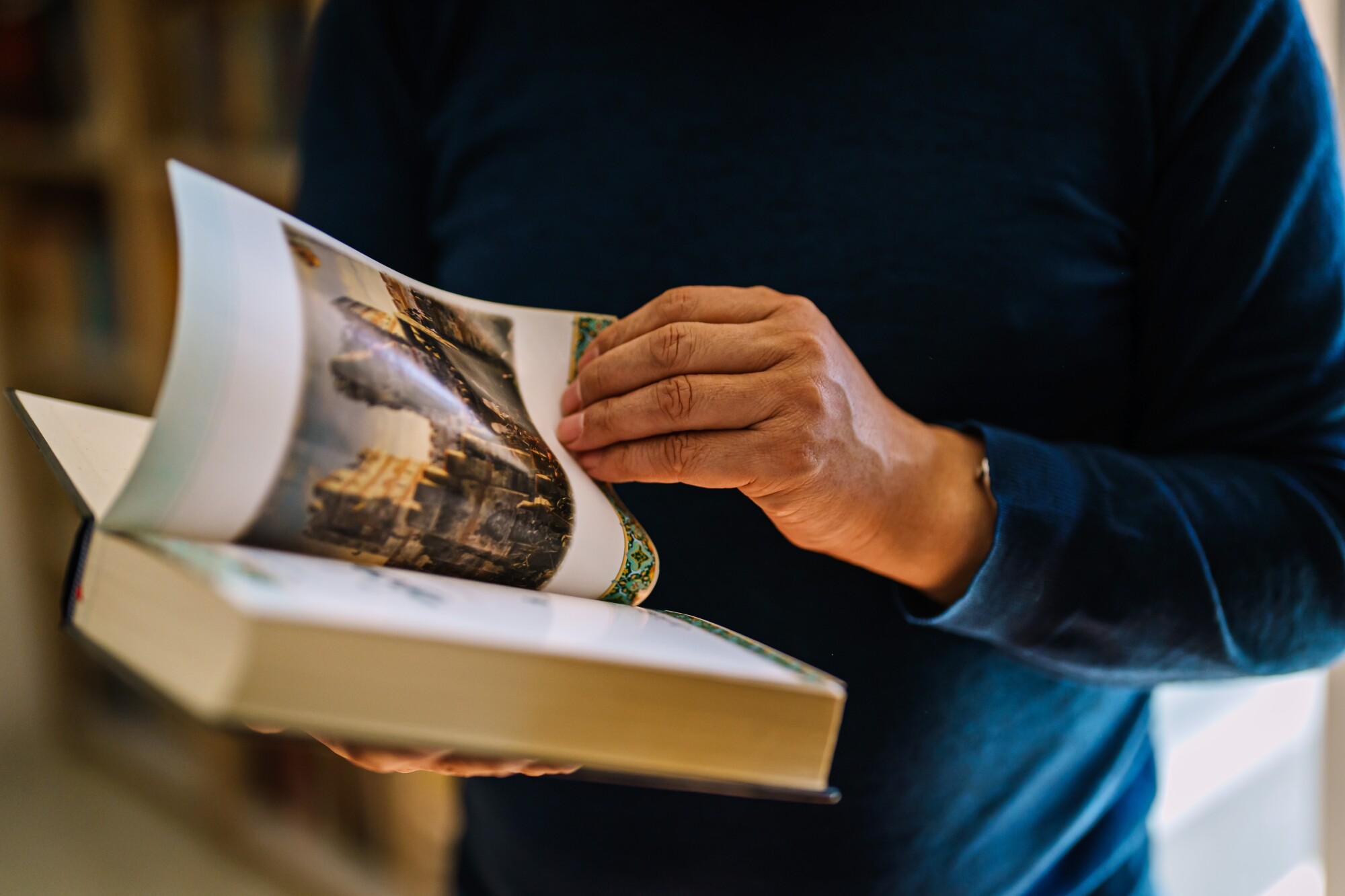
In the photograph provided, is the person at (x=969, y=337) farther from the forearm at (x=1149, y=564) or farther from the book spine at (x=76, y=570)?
the book spine at (x=76, y=570)

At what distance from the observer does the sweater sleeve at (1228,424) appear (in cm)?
44

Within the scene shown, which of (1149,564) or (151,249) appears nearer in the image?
(1149,564)

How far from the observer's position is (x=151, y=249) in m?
1.50

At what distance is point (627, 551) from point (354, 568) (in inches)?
5.3

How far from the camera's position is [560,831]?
1.76ft

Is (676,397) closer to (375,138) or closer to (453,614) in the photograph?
(453,614)

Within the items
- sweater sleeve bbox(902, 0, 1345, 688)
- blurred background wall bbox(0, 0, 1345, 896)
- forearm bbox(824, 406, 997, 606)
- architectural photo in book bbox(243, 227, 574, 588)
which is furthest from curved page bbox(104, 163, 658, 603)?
blurred background wall bbox(0, 0, 1345, 896)

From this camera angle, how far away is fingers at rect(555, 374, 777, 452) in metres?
0.35

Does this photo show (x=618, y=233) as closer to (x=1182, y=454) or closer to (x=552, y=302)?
(x=552, y=302)

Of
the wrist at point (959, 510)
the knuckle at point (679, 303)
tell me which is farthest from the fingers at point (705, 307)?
the wrist at point (959, 510)

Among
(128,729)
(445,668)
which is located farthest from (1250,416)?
(128,729)

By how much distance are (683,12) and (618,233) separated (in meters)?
0.14

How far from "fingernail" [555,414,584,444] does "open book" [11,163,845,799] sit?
4 cm

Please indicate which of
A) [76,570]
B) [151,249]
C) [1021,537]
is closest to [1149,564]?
[1021,537]
